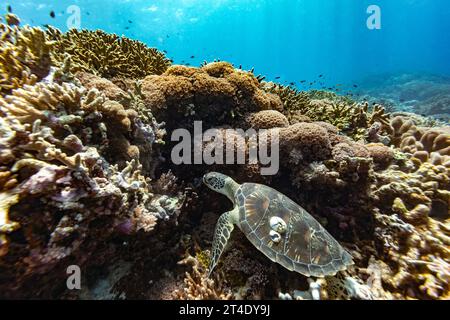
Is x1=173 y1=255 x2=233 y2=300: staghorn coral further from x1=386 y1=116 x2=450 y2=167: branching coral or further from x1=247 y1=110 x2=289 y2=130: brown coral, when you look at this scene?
x1=386 y1=116 x2=450 y2=167: branching coral

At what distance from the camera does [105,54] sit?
476 cm

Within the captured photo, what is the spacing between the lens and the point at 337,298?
2.66m

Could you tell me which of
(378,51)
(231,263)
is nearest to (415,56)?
(378,51)

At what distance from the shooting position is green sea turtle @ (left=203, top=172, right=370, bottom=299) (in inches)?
109

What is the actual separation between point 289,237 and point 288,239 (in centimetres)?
3

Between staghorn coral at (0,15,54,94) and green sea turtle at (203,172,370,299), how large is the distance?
3.40 metres

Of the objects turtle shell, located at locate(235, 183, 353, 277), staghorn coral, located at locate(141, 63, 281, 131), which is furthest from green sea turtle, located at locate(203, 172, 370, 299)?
staghorn coral, located at locate(141, 63, 281, 131)

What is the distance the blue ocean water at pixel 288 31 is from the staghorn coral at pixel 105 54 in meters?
51.3

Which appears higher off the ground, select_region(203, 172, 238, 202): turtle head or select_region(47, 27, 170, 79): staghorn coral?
select_region(47, 27, 170, 79): staghorn coral

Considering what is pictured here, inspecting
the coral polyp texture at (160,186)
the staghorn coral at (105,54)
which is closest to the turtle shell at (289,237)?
the coral polyp texture at (160,186)

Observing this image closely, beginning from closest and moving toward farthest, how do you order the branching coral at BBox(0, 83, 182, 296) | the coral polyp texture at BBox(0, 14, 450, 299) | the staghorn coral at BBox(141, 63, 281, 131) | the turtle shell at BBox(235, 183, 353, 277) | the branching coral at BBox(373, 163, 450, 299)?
the branching coral at BBox(0, 83, 182, 296)
the coral polyp texture at BBox(0, 14, 450, 299)
the branching coral at BBox(373, 163, 450, 299)
the turtle shell at BBox(235, 183, 353, 277)
the staghorn coral at BBox(141, 63, 281, 131)

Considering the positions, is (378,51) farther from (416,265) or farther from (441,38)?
(416,265)

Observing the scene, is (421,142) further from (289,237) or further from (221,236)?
(221,236)

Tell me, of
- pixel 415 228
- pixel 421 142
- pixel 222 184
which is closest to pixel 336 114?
pixel 421 142
